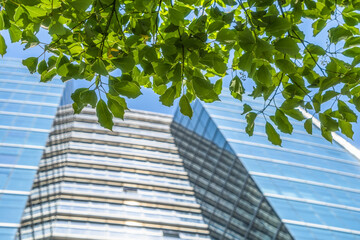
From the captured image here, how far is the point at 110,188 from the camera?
31109mm

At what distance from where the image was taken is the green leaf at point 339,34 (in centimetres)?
248

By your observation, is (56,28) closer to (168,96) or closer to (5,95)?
(168,96)

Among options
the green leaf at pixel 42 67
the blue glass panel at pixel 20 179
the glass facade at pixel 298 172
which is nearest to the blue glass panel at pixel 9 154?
the blue glass panel at pixel 20 179

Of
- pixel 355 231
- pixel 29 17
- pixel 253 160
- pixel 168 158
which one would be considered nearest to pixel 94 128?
pixel 168 158

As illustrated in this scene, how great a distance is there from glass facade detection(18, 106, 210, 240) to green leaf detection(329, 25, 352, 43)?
2477cm

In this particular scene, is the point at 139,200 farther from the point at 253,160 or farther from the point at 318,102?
the point at 318,102

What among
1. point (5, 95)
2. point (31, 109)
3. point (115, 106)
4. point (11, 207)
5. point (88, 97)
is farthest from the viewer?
point (5, 95)

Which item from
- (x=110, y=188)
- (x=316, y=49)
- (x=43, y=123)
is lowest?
(x=316, y=49)

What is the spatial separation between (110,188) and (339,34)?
2990 cm

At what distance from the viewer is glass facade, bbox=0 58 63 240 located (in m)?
19.9

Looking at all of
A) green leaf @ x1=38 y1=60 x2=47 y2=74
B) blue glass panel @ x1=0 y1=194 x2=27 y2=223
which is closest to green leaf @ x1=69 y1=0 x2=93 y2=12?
green leaf @ x1=38 y1=60 x2=47 y2=74

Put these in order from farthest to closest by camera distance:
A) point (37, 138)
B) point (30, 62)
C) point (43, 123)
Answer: point (43, 123)
point (37, 138)
point (30, 62)

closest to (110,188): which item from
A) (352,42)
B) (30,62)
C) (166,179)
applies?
(166,179)

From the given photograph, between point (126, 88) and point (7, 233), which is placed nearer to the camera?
point (126, 88)
